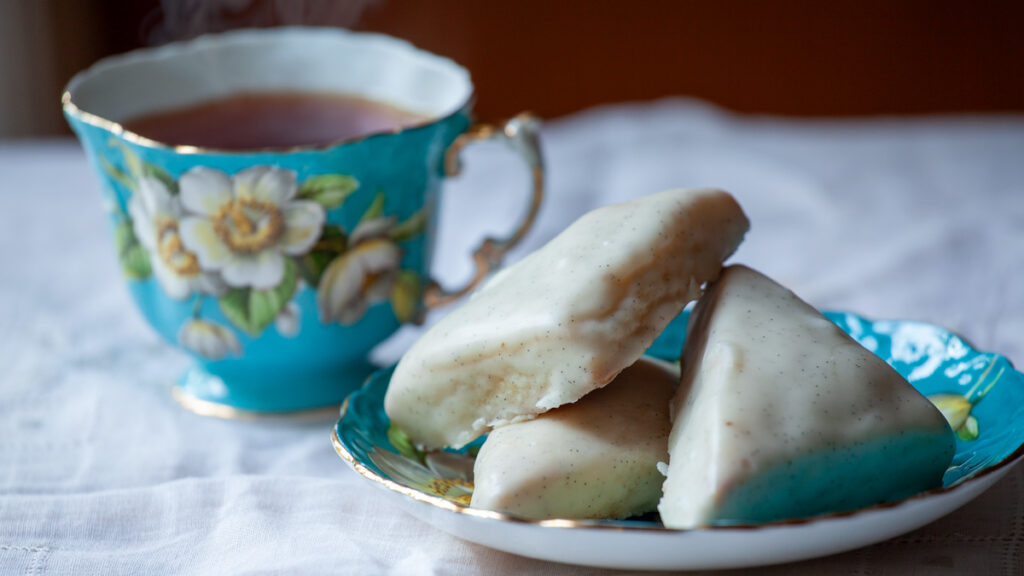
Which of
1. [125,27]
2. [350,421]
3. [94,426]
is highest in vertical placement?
[350,421]

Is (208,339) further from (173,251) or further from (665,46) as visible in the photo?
(665,46)

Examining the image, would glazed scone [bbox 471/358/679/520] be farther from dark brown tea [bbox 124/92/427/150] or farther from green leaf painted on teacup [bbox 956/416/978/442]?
dark brown tea [bbox 124/92/427/150]

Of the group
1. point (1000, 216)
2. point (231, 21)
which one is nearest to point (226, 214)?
point (1000, 216)

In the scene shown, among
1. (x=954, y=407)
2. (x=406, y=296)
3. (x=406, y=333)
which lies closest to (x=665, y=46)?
(x=406, y=333)

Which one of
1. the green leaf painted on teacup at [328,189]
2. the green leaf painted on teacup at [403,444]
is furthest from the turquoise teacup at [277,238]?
the green leaf painted on teacup at [403,444]

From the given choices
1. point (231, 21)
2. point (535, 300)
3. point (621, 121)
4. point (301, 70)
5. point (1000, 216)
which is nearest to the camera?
point (535, 300)

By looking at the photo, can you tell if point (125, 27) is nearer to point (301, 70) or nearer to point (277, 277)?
point (301, 70)

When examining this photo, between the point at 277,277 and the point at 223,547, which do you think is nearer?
the point at 223,547
